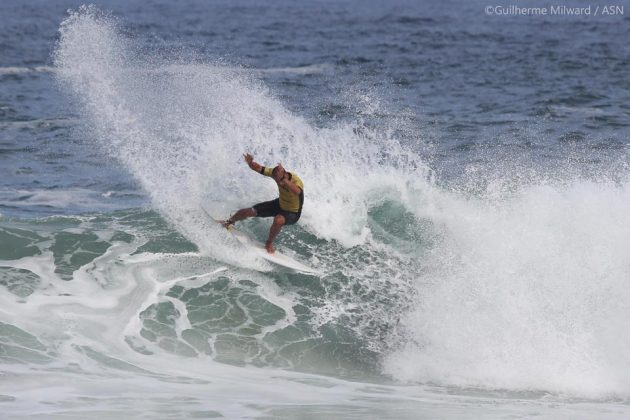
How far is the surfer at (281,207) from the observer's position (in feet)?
43.0

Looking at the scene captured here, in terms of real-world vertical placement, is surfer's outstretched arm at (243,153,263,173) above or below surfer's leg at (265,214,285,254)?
above

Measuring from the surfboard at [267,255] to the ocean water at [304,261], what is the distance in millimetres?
166

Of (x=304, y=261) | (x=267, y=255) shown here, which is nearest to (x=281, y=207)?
(x=267, y=255)

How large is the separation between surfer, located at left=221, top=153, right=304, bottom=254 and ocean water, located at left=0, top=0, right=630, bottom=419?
52cm

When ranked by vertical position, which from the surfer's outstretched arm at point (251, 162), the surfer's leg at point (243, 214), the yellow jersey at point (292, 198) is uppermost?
the surfer's outstretched arm at point (251, 162)

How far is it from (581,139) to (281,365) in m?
14.1

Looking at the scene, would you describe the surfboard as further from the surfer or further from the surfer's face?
the surfer's face

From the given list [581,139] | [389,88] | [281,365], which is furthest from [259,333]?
[389,88]

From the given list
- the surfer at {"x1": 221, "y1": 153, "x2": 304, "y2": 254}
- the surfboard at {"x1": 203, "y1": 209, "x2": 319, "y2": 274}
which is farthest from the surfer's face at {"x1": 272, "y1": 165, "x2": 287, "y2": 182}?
the surfboard at {"x1": 203, "y1": 209, "x2": 319, "y2": 274}

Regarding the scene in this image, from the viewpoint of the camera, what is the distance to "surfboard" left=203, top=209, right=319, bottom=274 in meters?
14.0

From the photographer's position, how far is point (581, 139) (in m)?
23.8

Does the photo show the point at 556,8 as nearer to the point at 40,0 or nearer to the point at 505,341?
the point at 40,0

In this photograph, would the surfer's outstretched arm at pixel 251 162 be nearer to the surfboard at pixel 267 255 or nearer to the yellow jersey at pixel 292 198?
the yellow jersey at pixel 292 198

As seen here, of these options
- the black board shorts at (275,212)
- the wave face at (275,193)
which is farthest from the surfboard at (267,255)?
the black board shorts at (275,212)
